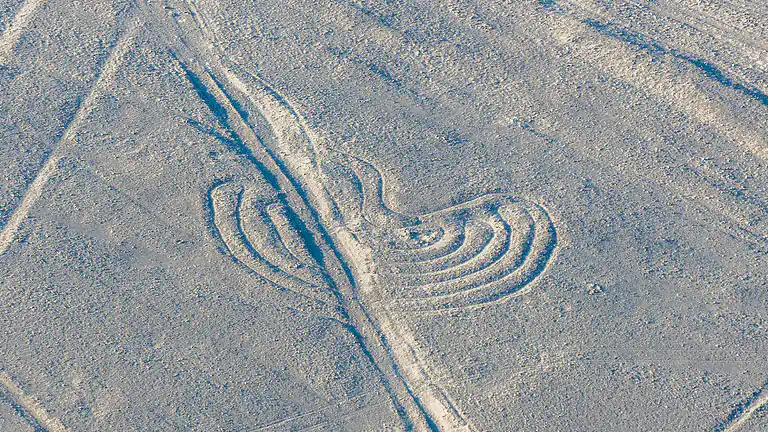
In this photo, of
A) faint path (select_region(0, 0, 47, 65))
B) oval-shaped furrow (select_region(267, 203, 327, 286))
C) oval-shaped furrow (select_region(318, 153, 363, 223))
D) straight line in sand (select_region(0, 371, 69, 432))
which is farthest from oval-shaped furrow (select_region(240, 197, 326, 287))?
faint path (select_region(0, 0, 47, 65))

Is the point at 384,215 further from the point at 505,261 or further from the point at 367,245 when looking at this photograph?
the point at 505,261

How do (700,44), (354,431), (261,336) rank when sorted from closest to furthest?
(354,431) < (261,336) < (700,44)

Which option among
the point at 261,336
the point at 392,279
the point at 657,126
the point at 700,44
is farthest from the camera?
the point at 700,44

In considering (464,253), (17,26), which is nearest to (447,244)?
(464,253)

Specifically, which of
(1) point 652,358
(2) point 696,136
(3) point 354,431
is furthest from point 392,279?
(2) point 696,136

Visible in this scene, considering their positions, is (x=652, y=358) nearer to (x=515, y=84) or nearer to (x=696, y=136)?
(x=696, y=136)
